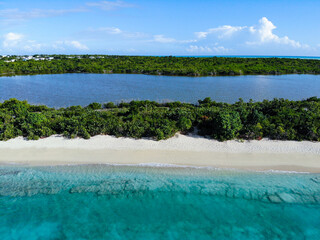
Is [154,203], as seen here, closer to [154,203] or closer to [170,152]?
[154,203]

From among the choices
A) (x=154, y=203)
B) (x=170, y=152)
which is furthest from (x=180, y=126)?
(x=154, y=203)

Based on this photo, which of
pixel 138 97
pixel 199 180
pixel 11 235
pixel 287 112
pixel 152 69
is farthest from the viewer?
pixel 152 69

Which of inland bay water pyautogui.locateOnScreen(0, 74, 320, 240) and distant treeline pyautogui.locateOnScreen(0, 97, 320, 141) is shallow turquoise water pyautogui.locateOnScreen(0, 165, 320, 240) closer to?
inland bay water pyautogui.locateOnScreen(0, 74, 320, 240)

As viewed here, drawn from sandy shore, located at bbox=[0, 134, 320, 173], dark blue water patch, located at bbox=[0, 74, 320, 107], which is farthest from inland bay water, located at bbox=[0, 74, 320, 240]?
dark blue water patch, located at bbox=[0, 74, 320, 107]

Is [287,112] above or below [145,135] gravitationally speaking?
above

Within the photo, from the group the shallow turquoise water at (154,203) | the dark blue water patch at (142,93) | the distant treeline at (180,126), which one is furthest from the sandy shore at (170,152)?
the dark blue water patch at (142,93)

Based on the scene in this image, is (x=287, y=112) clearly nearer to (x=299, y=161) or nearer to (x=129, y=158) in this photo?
(x=299, y=161)

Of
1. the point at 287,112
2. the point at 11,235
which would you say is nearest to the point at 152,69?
the point at 287,112
